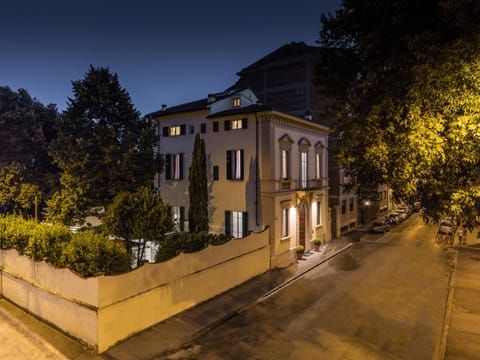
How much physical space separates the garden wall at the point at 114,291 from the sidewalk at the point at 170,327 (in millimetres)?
258

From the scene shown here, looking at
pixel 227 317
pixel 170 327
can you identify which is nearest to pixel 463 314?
pixel 227 317

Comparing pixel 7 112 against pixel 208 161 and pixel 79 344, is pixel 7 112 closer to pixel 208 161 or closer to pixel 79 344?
pixel 208 161

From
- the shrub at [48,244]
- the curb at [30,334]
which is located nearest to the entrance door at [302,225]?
the shrub at [48,244]

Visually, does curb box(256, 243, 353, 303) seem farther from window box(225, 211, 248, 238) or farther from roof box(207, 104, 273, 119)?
roof box(207, 104, 273, 119)

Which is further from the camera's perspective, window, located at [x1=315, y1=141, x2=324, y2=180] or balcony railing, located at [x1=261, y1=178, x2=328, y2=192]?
window, located at [x1=315, y1=141, x2=324, y2=180]

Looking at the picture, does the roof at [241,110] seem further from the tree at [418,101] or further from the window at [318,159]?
the tree at [418,101]

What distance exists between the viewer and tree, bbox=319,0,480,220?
773cm

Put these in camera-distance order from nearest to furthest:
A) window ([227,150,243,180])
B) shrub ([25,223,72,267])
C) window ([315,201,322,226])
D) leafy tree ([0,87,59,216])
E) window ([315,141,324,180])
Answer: shrub ([25,223,72,267]), window ([227,150,243,180]), leafy tree ([0,87,59,216]), window ([315,141,324,180]), window ([315,201,322,226])

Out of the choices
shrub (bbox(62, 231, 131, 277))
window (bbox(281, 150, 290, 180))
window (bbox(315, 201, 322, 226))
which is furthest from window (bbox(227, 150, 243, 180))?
shrub (bbox(62, 231, 131, 277))

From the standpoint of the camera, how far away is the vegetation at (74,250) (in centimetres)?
1042

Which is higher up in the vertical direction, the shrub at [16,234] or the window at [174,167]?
the window at [174,167]

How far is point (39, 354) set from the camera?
31.3 ft

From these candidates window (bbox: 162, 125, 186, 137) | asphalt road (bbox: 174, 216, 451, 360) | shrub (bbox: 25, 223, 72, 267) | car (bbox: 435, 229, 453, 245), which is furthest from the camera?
car (bbox: 435, 229, 453, 245)

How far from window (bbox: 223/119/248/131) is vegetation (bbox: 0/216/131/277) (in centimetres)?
1160
